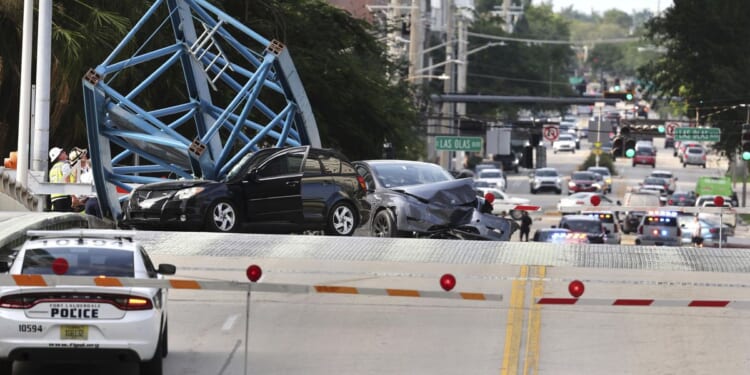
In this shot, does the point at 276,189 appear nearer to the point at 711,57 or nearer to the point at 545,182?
the point at 711,57

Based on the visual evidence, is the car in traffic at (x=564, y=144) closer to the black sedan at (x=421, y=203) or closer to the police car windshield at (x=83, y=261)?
the black sedan at (x=421, y=203)

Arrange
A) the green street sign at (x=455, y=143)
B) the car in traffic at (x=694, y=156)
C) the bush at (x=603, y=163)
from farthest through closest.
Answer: the car in traffic at (x=694, y=156) → the bush at (x=603, y=163) → the green street sign at (x=455, y=143)

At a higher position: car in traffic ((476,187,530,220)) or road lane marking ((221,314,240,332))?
road lane marking ((221,314,240,332))

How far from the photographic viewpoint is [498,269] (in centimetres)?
2133

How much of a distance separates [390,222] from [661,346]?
9742mm

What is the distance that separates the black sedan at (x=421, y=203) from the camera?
83.6ft

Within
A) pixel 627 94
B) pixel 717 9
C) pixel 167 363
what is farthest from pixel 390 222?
pixel 717 9

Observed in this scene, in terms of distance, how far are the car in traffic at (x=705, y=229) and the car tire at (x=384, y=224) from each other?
22825mm

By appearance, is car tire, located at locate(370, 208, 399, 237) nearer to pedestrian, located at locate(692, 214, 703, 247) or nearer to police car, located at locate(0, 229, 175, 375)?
police car, located at locate(0, 229, 175, 375)

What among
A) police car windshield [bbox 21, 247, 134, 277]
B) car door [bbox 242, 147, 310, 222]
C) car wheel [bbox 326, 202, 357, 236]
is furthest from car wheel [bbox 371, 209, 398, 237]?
police car windshield [bbox 21, 247, 134, 277]

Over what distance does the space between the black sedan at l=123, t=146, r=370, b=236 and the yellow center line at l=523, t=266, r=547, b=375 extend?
470 cm

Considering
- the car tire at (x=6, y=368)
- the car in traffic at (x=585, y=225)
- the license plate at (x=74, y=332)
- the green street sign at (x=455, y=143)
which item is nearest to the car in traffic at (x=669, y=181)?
the green street sign at (x=455, y=143)

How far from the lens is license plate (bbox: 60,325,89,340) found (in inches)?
516

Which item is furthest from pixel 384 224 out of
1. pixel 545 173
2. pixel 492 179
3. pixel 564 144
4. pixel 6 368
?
pixel 564 144
